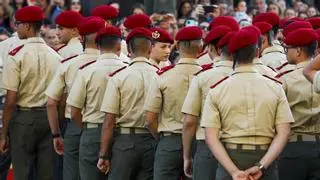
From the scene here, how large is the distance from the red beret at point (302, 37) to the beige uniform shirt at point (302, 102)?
0.23 m

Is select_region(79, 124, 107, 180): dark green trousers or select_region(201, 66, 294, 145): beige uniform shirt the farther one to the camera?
select_region(79, 124, 107, 180): dark green trousers

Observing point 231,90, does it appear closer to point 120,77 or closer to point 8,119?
point 120,77

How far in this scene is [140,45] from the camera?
12.4 metres

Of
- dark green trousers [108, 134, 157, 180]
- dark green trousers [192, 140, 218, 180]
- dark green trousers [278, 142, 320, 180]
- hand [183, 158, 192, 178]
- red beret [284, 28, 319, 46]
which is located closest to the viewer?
dark green trousers [192, 140, 218, 180]

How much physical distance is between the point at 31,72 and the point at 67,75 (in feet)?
2.50

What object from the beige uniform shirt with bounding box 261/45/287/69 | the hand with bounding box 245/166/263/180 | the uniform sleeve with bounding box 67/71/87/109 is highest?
the beige uniform shirt with bounding box 261/45/287/69

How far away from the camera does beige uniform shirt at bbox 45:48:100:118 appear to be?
43.9 feet

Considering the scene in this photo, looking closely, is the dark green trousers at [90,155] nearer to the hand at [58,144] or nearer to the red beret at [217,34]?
the hand at [58,144]

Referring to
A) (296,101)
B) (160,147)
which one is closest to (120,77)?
(160,147)

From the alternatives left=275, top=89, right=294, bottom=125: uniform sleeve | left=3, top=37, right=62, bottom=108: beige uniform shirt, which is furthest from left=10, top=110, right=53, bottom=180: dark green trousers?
left=275, top=89, right=294, bottom=125: uniform sleeve

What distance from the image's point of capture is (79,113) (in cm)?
1296

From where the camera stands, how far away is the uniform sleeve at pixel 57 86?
13.4 metres

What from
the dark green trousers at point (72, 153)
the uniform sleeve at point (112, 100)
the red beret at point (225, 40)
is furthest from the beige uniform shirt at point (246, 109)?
the dark green trousers at point (72, 153)

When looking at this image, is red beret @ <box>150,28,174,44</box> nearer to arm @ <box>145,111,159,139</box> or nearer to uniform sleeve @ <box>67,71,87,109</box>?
uniform sleeve @ <box>67,71,87,109</box>
